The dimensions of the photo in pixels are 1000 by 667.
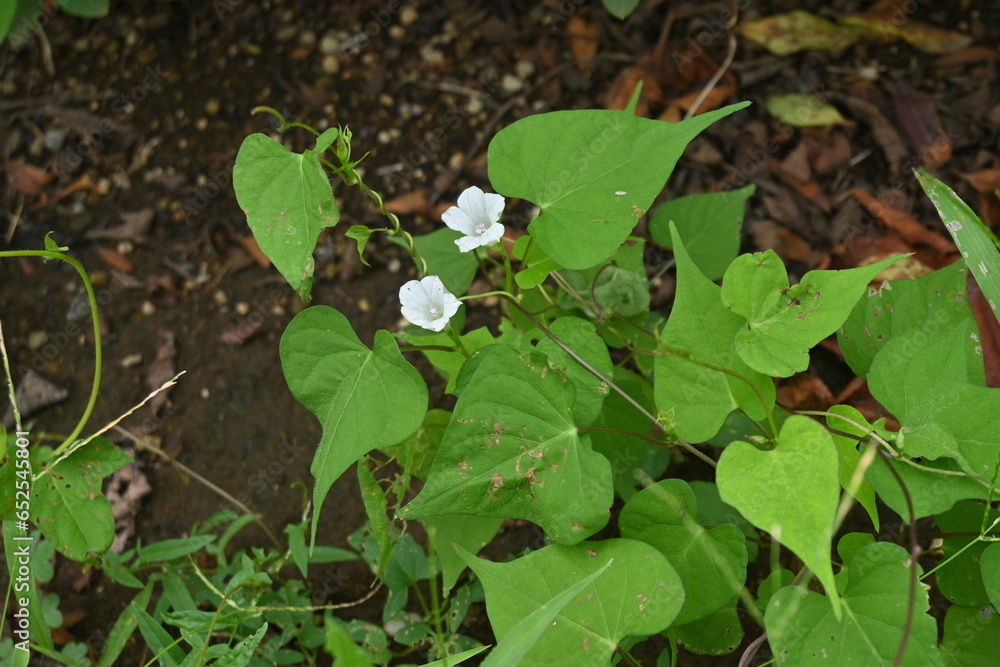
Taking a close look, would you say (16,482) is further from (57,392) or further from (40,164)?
(40,164)

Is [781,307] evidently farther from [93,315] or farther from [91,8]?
[91,8]

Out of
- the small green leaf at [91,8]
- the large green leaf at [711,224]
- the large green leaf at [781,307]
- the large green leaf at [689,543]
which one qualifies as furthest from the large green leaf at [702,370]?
the small green leaf at [91,8]

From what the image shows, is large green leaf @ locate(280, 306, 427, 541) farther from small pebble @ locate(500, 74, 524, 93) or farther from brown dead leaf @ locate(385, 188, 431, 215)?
small pebble @ locate(500, 74, 524, 93)

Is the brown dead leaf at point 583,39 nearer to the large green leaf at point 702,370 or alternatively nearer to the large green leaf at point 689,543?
the large green leaf at point 702,370

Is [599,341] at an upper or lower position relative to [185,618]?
upper

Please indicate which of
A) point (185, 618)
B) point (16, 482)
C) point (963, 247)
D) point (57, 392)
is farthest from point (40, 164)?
point (963, 247)
